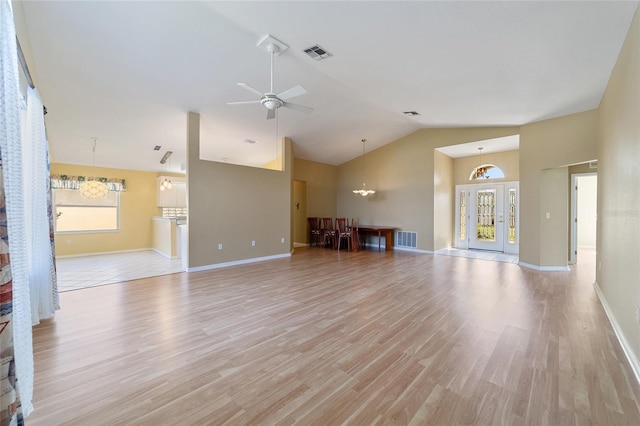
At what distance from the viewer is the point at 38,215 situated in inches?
108

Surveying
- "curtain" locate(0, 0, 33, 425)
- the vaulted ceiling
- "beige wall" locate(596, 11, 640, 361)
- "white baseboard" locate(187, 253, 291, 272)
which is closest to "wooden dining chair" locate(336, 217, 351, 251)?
"white baseboard" locate(187, 253, 291, 272)

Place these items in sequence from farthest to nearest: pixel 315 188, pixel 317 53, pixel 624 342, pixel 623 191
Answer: pixel 315 188
pixel 317 53
pixel 623 191
pixel 624 342

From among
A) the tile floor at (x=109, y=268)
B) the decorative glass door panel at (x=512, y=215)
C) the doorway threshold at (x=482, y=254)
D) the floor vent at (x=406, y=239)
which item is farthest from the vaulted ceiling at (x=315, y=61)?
the floor vent at (x=406, y=239)

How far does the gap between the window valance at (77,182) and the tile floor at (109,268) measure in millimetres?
1882

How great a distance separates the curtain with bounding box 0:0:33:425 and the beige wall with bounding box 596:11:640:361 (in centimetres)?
406

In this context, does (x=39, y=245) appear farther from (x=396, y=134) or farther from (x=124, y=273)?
(x=396, y=134)

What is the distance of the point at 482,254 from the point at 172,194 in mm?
9505

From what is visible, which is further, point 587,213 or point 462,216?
point 462,216

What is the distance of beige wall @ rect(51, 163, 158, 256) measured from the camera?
23.2 feet

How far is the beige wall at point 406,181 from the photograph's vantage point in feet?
24.5

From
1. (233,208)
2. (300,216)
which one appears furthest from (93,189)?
(300,216)

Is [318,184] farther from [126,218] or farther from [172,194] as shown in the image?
[126,218]

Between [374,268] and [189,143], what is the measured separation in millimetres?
4569

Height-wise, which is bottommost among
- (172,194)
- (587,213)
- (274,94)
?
(587,213)
